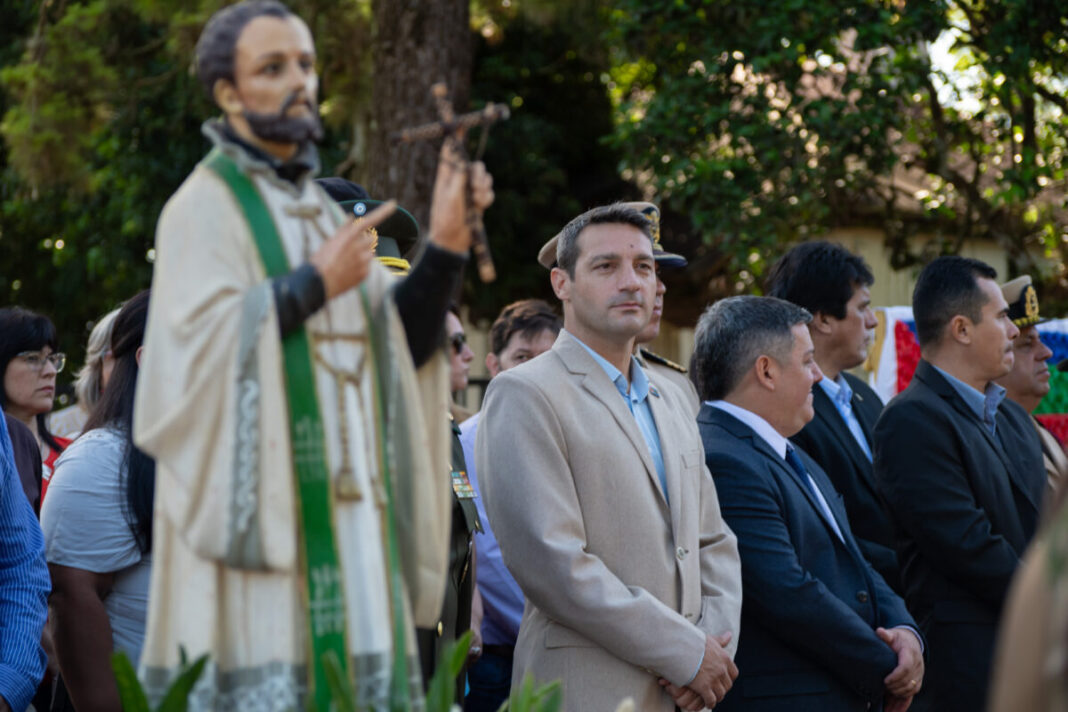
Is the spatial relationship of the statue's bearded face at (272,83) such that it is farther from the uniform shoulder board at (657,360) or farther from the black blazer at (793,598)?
the uniform shoulder board at (657,360)

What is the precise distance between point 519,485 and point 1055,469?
315 cm

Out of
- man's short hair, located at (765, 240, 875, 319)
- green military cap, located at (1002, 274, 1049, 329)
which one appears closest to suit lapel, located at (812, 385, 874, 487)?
man's short hair, located at (765, 240, 875, 319)

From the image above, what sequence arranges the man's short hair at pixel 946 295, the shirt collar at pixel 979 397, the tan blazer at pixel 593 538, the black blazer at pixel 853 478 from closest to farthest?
the tan blazer at pixel 593 538
the black blazer at pixel 853 478
the shirt collar at pixel 979 397
the man's short hair at pixel 946 295

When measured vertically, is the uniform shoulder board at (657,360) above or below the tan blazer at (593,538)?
above

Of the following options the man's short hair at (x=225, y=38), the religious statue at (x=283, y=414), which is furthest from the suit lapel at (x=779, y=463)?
the man's short hair at (x=225, y=38)

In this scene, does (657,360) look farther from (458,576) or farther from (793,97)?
(793,97)

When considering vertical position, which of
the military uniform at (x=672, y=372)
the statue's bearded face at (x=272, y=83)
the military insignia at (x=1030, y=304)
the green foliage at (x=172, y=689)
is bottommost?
the green foliage at (x=172, y=689)

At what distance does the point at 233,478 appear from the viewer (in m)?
2.24

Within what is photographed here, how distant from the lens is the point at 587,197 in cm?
1401

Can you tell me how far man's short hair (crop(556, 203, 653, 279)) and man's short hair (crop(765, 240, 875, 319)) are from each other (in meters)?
1.51

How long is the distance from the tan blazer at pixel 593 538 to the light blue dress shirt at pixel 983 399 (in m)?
1.60

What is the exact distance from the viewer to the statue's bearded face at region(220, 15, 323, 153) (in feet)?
7.94

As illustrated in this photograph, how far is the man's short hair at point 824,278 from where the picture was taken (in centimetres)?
554

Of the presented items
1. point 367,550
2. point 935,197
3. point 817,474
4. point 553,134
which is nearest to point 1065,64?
point 935,197
